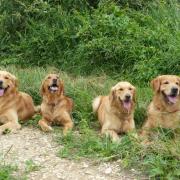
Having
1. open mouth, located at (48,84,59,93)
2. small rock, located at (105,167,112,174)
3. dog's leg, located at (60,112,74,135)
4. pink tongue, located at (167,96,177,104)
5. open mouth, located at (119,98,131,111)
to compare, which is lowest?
small rock, located at (105,167,112,174)

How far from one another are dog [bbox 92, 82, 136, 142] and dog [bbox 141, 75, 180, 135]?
0.30 metres

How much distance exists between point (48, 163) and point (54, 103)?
2010 mm

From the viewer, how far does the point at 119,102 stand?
786cm

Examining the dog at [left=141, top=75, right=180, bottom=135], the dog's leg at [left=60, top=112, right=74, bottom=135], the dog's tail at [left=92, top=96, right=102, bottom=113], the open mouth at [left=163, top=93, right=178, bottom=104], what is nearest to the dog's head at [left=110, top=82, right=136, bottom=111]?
the dog at [left=141, top=75, right=180, bottom=135]

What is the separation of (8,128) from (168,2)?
6.33 meters

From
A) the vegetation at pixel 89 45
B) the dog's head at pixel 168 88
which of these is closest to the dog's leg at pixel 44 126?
the vegetation at pixel 89 45

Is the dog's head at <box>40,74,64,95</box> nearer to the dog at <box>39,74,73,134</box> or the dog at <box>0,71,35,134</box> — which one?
the dog at <box>39,74,73,134</box>

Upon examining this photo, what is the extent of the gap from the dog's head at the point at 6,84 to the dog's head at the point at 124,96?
5.58 ft

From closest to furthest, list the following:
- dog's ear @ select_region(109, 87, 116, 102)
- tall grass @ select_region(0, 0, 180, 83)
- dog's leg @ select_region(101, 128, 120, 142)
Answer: dog's leg @ select_region(101, 128, 120, 142)
dog's ear @ select_region(109, 87, 116, 102)
tall grass @ select_region(0, 0, 180, 83)

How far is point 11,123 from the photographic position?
8.20 metres

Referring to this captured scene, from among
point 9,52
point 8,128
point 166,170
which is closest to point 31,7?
point 9,52

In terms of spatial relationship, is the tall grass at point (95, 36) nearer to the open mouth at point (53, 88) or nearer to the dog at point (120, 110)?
the dog at point (120, 110)

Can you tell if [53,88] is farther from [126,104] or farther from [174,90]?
[174,90]

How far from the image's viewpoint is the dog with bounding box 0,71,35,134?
326 inches
